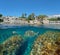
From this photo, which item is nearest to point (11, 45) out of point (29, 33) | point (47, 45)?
point (29, 33)

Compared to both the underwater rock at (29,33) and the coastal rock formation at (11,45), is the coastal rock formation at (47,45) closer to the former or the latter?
the underwater rock at (29,33)

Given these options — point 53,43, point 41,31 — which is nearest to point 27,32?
point 41,31

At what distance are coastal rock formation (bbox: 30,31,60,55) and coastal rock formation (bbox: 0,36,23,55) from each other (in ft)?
3.40

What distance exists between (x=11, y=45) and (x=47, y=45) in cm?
224

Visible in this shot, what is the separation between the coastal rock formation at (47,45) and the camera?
→ 11.7 meters

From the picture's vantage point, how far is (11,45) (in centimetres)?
1201

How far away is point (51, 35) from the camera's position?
1195cm

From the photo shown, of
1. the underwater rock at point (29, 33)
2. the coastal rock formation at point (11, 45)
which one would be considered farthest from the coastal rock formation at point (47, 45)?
the coastal rock formation at point (11, 45)

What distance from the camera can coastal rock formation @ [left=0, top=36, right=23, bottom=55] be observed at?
1180cm

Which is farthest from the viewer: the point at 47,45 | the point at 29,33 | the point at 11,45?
the point at 29,33

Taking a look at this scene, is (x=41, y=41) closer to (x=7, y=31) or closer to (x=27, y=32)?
(x=27, y=32)

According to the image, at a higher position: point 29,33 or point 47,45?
point 29,33

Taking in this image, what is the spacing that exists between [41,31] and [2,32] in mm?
2570

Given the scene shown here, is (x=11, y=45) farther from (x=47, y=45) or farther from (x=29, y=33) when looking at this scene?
(x=47, y=45)
